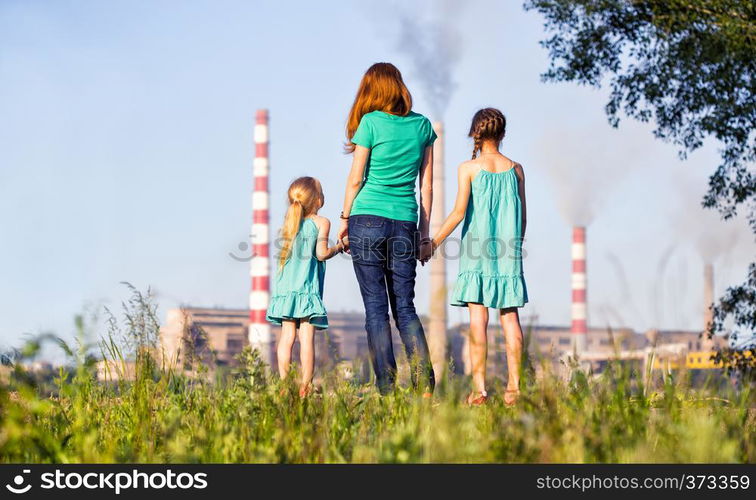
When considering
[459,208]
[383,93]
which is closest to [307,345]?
[459,208]

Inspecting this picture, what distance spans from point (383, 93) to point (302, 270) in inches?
65.2

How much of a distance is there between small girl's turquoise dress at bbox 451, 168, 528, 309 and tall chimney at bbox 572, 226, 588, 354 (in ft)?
167

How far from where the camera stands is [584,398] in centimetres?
311

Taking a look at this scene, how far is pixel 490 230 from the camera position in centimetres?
504

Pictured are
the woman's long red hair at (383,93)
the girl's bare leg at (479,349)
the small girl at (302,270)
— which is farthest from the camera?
the small girl at (302,270)

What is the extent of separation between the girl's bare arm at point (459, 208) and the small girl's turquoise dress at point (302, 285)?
1376 millimetres

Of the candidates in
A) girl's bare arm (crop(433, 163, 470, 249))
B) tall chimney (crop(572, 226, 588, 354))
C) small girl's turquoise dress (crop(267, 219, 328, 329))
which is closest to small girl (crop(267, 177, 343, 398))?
small girl's turquoise dress (crop(267, 219, 328, 329))

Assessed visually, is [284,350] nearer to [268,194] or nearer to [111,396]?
[111,396]

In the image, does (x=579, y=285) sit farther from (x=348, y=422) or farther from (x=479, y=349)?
(x=348, y=422)

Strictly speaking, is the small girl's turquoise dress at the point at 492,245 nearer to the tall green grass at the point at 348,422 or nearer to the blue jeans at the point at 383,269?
the blue jeans at the point at 383,269

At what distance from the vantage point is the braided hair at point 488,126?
511 centimetres

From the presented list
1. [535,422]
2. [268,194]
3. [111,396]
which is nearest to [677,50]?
[111,396]

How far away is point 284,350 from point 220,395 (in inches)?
83.4

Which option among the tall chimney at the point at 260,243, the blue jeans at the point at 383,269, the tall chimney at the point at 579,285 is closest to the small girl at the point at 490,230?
the blue jeans at the point at 383,269
